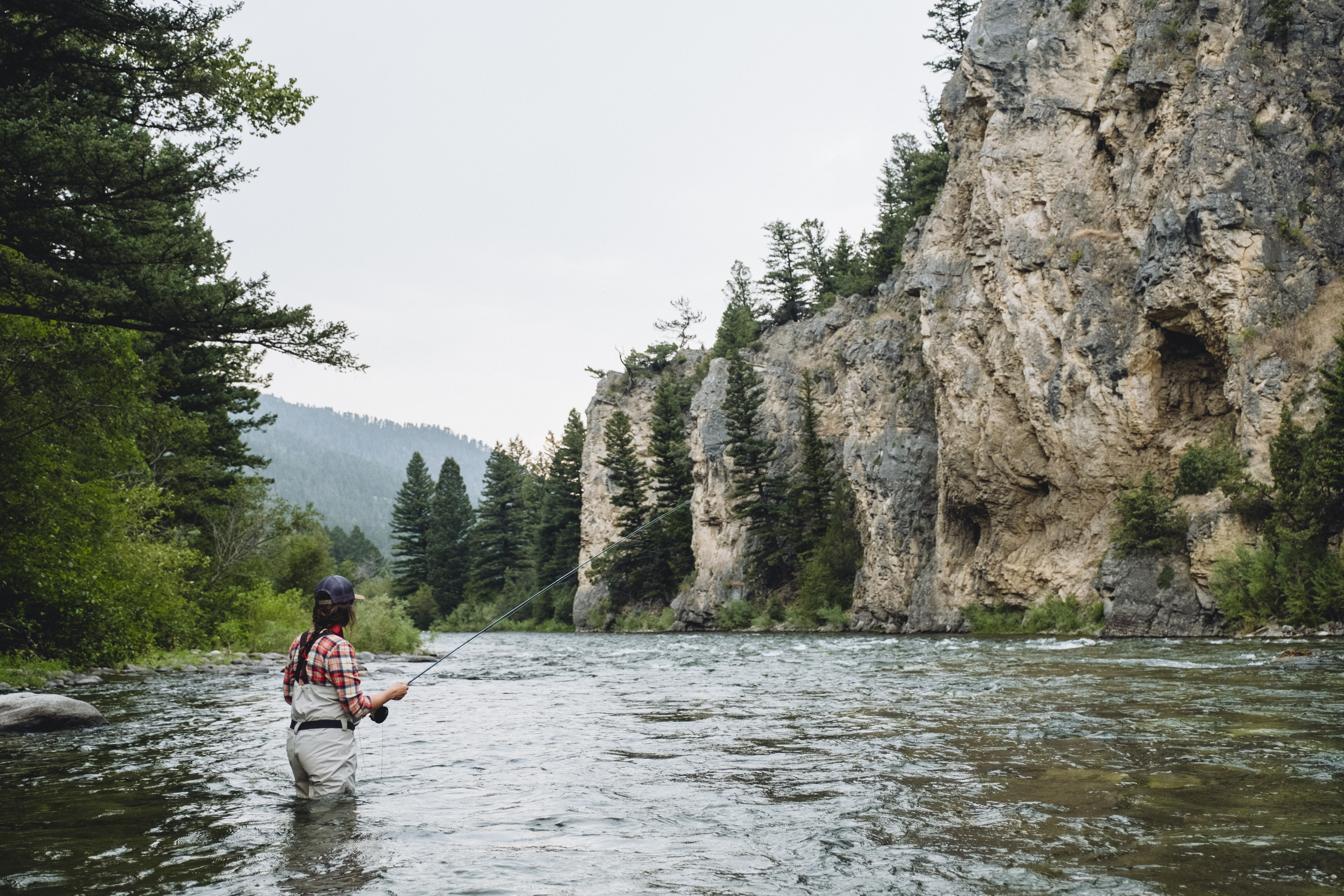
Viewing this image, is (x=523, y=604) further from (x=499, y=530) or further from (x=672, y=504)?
(x=499, y=530)

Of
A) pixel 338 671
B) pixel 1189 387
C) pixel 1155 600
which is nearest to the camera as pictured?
pixel 338 671

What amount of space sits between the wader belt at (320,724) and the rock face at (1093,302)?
27116 millimetres

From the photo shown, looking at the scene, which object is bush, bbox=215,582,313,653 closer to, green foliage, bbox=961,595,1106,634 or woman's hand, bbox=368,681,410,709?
woman's hand, bbox=368,681,410,709

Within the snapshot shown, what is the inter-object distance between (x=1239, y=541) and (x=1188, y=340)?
8856 millimetres

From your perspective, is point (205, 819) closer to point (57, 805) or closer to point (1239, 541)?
point (57, 805)

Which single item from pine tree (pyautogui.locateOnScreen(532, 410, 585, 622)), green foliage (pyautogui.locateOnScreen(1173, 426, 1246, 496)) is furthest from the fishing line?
pine tree (pyautogui.locateOnScreen(532, 410, 585, 622))

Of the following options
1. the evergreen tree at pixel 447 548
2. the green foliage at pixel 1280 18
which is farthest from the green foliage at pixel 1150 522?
the evergreen tree at pixel 447 548

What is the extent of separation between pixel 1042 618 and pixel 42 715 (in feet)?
105

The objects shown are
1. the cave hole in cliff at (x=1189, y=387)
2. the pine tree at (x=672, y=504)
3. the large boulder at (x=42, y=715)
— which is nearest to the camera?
the large boulder at (x=42, y=715)

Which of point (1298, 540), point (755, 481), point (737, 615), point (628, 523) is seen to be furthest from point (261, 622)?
point (628, 523)

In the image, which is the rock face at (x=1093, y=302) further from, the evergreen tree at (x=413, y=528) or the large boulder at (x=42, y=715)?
the evergreen tree at (x=413, y=528)

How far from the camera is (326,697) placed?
21.6 ft

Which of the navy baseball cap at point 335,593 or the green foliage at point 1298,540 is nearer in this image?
the navy baseball cap at point 335,593

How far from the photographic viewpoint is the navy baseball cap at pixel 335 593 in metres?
6.64
